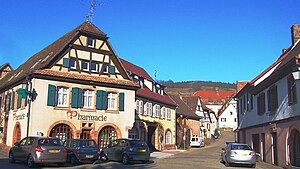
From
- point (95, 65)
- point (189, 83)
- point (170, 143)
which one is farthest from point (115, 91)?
point (189, 83)

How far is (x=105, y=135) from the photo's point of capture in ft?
96.5

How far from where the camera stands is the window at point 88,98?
28.5 meters

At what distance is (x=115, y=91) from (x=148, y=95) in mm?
8187

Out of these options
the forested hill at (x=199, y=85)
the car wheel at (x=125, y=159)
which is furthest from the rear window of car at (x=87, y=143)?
the forested hill at (x=199, y=85)

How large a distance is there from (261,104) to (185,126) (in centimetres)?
2445

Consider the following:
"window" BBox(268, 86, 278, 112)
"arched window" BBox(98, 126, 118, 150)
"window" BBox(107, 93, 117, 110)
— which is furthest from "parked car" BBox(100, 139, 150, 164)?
"window" BBox(268, 86, 278, 112)

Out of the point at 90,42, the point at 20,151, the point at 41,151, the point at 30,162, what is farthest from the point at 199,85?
the point at 41,151

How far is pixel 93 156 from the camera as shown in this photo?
21.4 metres

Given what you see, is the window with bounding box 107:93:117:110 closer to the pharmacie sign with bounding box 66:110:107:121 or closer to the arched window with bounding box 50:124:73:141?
the pharmacie sign with bounding box 66:110:107:121

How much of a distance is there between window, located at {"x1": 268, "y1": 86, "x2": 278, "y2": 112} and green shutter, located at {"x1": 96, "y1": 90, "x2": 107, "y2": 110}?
1287 cm

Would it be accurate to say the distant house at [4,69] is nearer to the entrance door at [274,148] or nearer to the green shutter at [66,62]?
the green shutter at [66,62]

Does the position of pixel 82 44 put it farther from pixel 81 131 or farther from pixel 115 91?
pixel 81 131

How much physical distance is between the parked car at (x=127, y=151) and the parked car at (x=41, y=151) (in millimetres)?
4358

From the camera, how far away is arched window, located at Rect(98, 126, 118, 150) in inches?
1148
